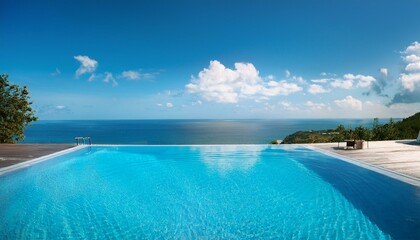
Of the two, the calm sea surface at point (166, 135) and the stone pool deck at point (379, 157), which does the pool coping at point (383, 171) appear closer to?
the stone pool deck at point (379, 157)

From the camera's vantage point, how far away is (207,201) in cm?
656

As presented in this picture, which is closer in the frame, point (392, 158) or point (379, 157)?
point (392, 158)

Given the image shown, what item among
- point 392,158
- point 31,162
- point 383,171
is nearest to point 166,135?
point 31,162

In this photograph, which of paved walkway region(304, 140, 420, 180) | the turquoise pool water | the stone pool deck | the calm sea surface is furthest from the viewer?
the calm sea surface

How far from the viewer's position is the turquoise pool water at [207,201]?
4836 mm

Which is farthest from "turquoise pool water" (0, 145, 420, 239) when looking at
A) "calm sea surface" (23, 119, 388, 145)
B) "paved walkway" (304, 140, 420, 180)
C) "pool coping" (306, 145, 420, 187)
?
"calm sea surface" (23, 119, 388, 145)

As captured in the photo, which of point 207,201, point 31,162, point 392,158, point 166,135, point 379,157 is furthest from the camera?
point 166,135

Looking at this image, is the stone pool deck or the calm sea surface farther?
the calm sea surface

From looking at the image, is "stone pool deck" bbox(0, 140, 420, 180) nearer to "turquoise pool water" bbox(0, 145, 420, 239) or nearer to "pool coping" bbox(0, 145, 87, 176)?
"pool coping" bbox(0, 145, 87, 176)

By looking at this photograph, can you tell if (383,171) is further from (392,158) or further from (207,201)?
(207,201)

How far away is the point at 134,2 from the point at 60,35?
889 cm

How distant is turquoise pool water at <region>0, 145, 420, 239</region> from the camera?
15.9 feet

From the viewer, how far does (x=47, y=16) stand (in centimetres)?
2019

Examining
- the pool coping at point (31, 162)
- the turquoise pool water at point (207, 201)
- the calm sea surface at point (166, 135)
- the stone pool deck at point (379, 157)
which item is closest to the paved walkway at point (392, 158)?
the stone pool deck at point (379, 157)
